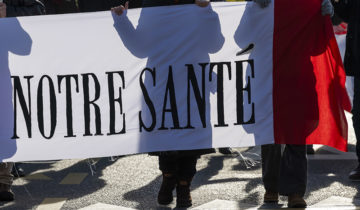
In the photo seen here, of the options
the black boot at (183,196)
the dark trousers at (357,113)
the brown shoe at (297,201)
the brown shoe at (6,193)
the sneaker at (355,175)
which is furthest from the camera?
the dark trousers at (357,113)

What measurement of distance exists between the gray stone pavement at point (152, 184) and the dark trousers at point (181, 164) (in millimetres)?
234

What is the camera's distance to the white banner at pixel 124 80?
5.73 m

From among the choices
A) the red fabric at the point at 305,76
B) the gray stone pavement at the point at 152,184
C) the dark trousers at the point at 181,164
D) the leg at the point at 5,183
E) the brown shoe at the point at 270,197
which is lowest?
the gray stone pavement at the point at 152,184

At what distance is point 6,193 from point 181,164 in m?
1.33

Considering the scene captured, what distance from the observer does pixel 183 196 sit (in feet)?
19.3

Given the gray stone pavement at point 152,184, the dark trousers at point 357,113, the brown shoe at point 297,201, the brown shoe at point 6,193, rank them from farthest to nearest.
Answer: the dark trousers at point 357,113, the brown shoe at point 6,193, the gray stone pavement at point 152,184, the brown shoe at point 297,201

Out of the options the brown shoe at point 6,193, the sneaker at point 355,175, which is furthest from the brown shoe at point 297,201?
the brown shoe at point 6,193

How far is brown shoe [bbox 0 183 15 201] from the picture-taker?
6.12m

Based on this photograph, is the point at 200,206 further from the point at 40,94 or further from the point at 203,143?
the point at 40,94

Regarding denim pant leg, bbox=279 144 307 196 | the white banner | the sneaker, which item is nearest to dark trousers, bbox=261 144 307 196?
denim pant leg, bbox=279 144 307 196

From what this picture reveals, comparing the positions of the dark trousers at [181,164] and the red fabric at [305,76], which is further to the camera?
the dark trousers at [181,164]

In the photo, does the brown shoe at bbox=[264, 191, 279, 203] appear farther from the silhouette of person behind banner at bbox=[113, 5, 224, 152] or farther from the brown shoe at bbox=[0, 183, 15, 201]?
the brown shoe at bbox=[0, 183, 15, 201]

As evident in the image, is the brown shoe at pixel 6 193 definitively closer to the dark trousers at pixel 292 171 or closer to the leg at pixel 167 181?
the leg at pixel 167 181

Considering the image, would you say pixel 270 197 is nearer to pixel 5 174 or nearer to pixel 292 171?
pixel 292 171
